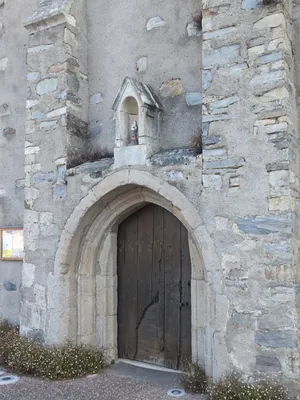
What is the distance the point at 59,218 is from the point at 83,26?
7.29 ft

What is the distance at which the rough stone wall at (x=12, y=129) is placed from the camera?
18.8ft

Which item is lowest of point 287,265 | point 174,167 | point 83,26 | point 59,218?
point 287,265

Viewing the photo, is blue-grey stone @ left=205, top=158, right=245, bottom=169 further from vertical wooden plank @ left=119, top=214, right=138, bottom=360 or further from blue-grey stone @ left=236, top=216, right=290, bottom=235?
vertical wooden plank @ left=119, top=214, right=138, bottom=360

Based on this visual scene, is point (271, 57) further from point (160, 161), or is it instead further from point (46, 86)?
point (46, 86)

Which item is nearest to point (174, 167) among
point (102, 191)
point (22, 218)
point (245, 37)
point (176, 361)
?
point (102, 191)

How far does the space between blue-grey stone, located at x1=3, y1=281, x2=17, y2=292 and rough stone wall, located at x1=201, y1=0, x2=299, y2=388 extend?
113 inches

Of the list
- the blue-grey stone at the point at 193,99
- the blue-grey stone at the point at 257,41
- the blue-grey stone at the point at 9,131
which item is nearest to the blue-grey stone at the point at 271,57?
the blue-grey stone at the point at 257,41

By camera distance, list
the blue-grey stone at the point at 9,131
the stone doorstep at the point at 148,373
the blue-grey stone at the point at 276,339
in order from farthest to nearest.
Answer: the blue-grey stone at the point at 9,131
the stone doorstep at the point at 148,373
the blue-grey stone at the point at 276,339

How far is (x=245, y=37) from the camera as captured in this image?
12.9 ft

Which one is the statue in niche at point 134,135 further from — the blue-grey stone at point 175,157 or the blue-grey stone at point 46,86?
the blue-grey stone at point 46,86

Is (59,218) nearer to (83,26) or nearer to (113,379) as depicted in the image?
(113,379)

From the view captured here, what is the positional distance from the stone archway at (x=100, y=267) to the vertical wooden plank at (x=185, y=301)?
0.76 feet

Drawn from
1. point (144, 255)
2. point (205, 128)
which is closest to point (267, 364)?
point (144, 255)

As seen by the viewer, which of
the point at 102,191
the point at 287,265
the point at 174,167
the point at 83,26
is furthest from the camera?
the point at 83,26
